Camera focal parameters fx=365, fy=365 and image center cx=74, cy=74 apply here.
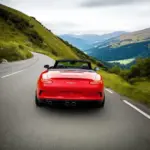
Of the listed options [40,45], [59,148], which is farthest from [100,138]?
[40,45]

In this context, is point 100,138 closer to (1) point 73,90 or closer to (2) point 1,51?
(1) point 73,90

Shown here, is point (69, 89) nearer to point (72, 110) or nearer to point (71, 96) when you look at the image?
point (71, 96)

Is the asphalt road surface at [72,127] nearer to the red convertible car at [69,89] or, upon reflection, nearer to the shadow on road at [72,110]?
the shadow on road at [72,110]

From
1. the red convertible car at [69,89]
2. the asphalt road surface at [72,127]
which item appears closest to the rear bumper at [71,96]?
A: the red convertible car at [69,89]

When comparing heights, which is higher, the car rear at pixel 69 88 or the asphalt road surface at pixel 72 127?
the car rear at pixel 69 88

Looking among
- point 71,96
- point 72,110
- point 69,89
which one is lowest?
point 72,110

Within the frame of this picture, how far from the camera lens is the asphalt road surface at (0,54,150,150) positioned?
575cm

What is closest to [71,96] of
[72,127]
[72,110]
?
[72,110]

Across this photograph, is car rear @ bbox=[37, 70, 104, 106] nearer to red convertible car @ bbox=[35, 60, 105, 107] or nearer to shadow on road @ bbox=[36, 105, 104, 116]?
red convertible car @ bbox=[35, 60, 105, 107]

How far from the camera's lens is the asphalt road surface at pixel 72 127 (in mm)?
5754

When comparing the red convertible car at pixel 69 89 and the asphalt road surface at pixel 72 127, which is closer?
the asphalt road surface at pixel 72 127

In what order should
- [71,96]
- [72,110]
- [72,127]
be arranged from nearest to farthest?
1. [72,127]
2. [71,96]
3. [72,110]

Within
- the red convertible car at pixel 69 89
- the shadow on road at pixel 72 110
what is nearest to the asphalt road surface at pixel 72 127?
the shadow on road at pixel 72 110

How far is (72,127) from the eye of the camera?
7074 mm
